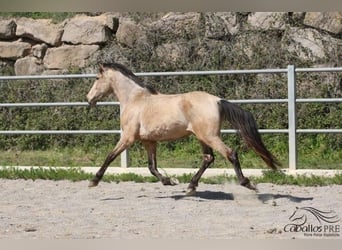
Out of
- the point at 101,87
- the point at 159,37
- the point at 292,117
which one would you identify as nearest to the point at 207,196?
the point at 101,87

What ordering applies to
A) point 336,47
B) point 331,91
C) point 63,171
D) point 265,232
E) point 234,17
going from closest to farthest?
point 265,232 < point 63,171 < point 331,91 < point 336,47 < point 234,17

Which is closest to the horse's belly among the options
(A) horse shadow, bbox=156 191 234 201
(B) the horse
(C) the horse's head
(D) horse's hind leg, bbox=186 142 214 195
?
(B) the horse

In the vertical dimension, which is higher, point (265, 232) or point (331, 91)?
point (331, 91)

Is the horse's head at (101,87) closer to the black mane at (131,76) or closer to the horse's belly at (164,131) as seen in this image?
the black mane at (131,76)

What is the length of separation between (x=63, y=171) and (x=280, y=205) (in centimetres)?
353

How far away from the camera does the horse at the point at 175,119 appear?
7754 millimetres

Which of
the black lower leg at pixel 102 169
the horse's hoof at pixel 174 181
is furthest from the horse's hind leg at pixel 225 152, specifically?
the black lower leg at pixel 102 169

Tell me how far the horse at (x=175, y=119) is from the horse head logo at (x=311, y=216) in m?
0.83

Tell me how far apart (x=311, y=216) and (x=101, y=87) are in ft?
10.6

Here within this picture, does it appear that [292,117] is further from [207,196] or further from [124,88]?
[124,88]

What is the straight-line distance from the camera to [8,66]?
1521 centimetres

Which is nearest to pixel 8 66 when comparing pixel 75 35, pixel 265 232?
pixel 75 35

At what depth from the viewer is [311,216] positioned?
6867 millimetres

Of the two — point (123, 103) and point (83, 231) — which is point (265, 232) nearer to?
point (83, 231)
